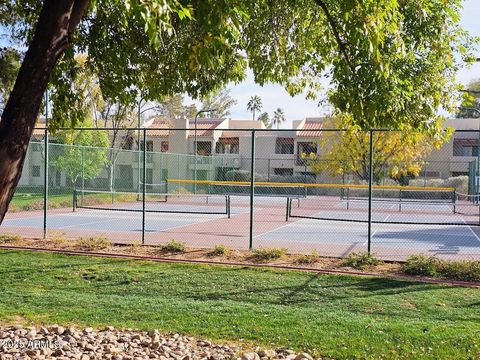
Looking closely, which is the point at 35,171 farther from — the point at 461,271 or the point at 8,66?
the point at 461,271

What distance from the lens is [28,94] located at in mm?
4012

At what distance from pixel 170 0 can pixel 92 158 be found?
27.4 meters

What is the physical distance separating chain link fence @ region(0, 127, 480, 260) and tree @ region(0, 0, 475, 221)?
5.06 feet

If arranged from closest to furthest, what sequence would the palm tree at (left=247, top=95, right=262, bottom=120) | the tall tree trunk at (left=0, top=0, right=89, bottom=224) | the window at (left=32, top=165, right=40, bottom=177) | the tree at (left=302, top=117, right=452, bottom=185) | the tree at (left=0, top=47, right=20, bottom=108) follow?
1. the tall tree trunk at (left=0, top=0, right=89, bottom=224)
2. the tree at (left=0, top=47, right=20, bottom=108)
3. the tree at (left=302, top=117, right=452, bottom=185)
4. the window at (left=32, top=165, right=40, bottom=177)
5. the palm tree at (left=247, top=95, right=262, bottom=120)

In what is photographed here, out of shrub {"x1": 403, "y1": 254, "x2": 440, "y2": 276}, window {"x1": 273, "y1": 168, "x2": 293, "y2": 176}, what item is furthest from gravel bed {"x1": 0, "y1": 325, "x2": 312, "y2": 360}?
window {"x1": 273, "y1": 168, "x2": 293, "y2": 176}

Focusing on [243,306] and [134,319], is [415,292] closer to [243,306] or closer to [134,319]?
[243,306]

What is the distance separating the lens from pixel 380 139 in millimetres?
33750

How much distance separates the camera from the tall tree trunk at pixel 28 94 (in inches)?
156

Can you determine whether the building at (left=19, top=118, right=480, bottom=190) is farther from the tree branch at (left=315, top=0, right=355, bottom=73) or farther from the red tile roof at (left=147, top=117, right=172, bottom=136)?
the tree branch at (left=315, top=0, right=355, bottom=73)

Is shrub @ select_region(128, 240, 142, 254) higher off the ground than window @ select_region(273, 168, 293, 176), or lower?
lower

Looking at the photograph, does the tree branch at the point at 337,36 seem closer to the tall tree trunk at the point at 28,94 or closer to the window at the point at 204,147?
the tall tree trunk at the point at 28,94

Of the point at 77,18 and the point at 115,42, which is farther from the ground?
the point at 115,42

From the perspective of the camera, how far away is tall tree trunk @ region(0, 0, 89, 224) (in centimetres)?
395

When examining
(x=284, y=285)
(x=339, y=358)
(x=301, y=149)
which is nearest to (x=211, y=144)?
(x=301, y=149)
